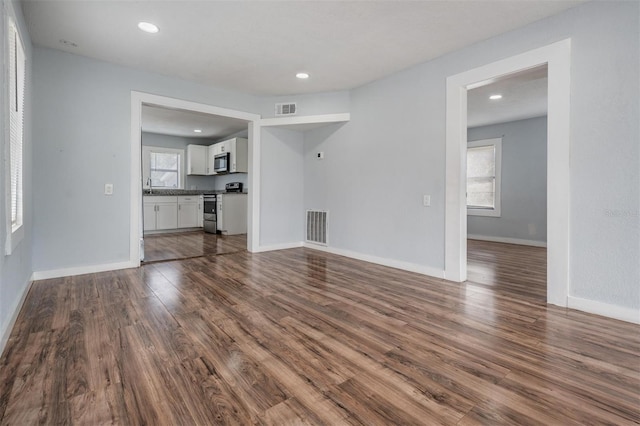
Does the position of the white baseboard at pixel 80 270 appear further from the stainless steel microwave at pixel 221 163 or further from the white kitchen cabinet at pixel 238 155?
the stainless steel microwave at pixel 221 163

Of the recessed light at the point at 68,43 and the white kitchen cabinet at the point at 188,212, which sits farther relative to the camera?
the white kitchen cabinet at the point at 188,212

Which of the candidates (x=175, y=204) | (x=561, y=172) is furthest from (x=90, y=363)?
(x=175, y=204)

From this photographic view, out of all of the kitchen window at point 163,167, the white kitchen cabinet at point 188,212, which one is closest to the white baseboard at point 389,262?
the white kitchen cabinet at point 188,212

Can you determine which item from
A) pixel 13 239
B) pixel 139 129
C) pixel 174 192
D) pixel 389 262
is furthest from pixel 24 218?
pixel 174 192

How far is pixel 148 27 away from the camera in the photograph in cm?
288

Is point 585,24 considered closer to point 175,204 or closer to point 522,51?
point 522,51

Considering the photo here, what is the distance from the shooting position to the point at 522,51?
2840 mm

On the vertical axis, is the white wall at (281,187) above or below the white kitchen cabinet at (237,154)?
below

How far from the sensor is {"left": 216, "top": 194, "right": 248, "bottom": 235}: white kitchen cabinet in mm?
6895

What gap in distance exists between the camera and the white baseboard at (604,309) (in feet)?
7.55

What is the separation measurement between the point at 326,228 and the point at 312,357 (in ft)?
11.0

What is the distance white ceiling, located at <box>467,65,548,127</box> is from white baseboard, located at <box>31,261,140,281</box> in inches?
191

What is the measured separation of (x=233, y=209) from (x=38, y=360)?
534cm

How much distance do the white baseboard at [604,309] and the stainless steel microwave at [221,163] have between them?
21.2 ft
